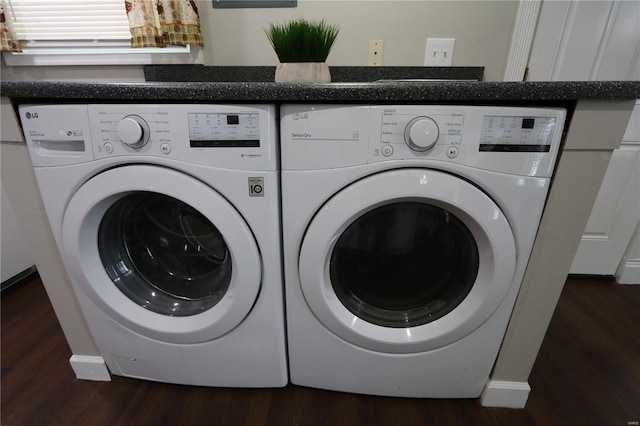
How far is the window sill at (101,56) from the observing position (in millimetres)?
1346

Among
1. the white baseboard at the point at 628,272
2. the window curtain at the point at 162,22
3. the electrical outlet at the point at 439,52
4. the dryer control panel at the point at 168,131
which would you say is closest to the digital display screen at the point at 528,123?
the dryer control panel at the point at 168,131

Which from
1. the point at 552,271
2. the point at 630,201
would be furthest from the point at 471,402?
the point at 630,201

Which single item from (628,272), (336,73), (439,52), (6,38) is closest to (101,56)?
(6,38)

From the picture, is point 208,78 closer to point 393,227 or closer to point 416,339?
point 393,227

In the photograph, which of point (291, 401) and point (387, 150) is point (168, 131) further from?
point (291, 401)

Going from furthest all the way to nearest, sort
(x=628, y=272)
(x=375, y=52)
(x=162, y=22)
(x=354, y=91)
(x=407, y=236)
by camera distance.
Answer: (x=628, y=272) < (x=375, y=52) < (x=162, y=22) < (x=407, y=236) < (x=354, y=91)

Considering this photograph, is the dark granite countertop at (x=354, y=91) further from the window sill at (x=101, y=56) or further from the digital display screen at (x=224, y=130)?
the window sill at (x=101, y=56)

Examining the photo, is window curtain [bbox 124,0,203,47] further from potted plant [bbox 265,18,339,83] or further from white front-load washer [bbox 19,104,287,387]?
white front-load washer [bbox 19,104,287,387]

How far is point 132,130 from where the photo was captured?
60 centimetres

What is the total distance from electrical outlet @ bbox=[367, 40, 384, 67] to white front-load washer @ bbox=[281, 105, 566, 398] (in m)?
0.87

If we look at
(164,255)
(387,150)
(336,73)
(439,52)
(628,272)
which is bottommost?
(628,272)

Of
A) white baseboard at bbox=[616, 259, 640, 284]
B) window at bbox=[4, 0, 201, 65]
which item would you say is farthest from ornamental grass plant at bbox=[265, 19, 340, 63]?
white baseboard at bbox=[616, 259, 640, 284]

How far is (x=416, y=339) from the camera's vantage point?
2.46 ft

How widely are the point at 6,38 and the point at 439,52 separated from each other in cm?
195
